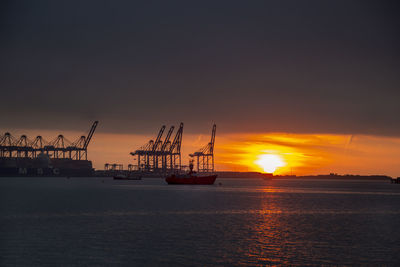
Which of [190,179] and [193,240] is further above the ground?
[190,179]

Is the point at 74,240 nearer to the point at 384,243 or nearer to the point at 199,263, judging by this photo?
the point at 199,263

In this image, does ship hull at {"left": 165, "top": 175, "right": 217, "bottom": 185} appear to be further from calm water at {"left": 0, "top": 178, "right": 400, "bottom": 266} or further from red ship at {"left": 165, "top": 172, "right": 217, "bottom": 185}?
calm water at {"left": 0, "top": 178, "right": 400, "bottom": 266}

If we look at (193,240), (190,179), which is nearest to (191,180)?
(190,179)

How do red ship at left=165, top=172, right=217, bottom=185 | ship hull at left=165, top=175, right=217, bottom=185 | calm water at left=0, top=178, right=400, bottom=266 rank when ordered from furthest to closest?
ship hull at left=165, top=175, right=217, bottom=185
red ship at left=165, top=172, right=217, bottom=185
calm water at left=0, top=178, right=400, bottom=266

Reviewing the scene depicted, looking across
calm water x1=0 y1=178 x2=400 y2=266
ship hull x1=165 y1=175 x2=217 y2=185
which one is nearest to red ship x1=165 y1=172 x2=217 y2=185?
ship hull x1=165 y1=175 x2=217 y2=185

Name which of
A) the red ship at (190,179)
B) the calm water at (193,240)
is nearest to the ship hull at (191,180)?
the red ship at (190,179)

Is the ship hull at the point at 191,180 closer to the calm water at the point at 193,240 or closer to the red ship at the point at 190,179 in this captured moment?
the red ship at the point at 190,179

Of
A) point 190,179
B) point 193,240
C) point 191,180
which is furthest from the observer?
point 191,180

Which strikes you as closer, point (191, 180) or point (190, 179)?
point (190, 179)

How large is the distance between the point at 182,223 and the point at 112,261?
22.3 meters

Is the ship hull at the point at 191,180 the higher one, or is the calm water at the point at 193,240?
the ship hull at the point at 191,180

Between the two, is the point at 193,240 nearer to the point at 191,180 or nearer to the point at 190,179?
the point at 190,179

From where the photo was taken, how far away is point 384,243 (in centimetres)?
3953

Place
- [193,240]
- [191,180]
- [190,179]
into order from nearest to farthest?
1. [193,240]
2. [190,179]
3. [191,180]
